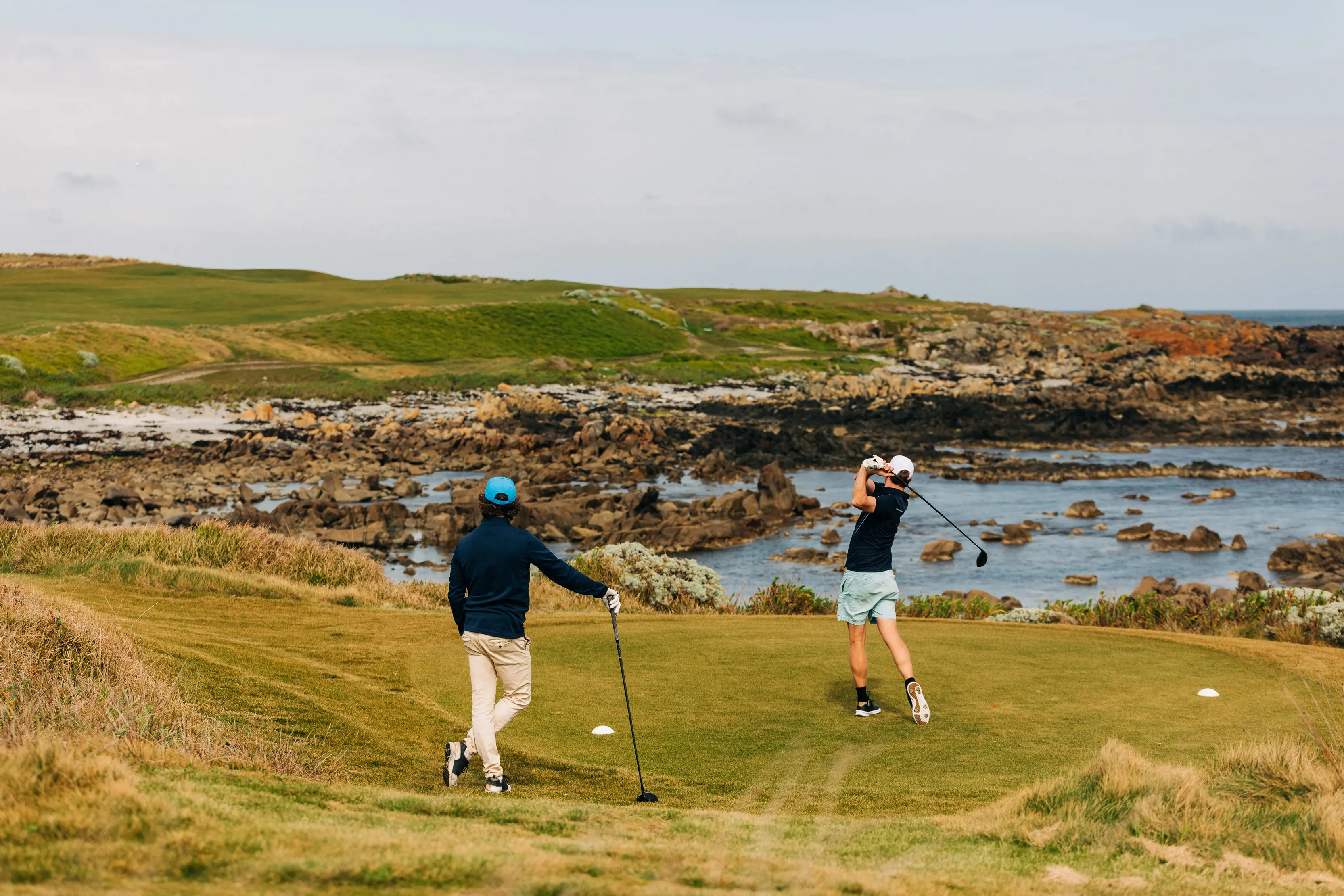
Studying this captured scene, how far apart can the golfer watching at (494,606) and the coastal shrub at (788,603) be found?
10899 mm

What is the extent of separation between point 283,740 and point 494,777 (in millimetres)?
1773

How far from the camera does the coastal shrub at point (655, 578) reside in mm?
20516

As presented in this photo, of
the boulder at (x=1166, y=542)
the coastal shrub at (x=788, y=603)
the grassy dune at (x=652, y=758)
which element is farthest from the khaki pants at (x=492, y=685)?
the boulder at (x=1166, y=542)

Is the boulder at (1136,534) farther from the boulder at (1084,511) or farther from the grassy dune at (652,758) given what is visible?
the grassy dune at (652,758)

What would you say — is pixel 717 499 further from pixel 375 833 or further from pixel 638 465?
pixel 375 833

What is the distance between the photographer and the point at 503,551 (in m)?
8.16

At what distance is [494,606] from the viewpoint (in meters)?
8.20

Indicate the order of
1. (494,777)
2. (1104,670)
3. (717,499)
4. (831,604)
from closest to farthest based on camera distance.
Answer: (494,777) → (1104,670) → (831,604) → (717,499)

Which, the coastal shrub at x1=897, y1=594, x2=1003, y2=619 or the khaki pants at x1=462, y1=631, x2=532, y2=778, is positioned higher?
the khaki pants at x1=462, y1=631, x2=532, y2=778

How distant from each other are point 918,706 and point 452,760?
440cm

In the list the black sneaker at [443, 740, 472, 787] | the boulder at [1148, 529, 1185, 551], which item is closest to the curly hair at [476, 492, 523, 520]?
the black sneaker at [443, 740, 472, 787]

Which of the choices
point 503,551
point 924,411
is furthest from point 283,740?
point 924,411

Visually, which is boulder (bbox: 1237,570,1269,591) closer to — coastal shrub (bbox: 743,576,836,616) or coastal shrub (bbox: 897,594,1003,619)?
coastal shrub (bbox: 897,594,1003,619)

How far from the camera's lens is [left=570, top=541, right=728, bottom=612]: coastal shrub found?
20.5 m
